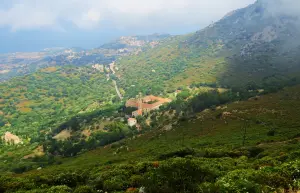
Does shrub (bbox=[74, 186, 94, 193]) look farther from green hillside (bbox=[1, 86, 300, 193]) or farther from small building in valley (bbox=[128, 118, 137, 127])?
small building in valley (bbox=[128, 118, 137, 127])

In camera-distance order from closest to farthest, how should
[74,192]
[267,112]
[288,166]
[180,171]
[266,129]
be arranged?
[180,171] → [288,166] → [74,192] → [266,129] → [267,112]

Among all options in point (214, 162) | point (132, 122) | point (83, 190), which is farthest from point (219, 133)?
point (132, 122)

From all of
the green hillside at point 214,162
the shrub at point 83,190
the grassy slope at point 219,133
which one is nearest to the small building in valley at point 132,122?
the green hillside at point 214,162

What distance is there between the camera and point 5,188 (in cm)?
4053

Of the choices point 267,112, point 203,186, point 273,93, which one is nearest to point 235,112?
point 267,112

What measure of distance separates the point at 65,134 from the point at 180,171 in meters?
178

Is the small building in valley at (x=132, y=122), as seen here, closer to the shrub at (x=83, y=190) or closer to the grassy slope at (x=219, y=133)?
the grassy slope at (x=219, y=133)

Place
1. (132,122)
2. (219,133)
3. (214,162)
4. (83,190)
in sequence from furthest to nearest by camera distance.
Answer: (132,122) < (219,133) < (214,162) < (83,190)

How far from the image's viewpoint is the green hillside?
27125 mm

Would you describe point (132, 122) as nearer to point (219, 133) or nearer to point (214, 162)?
point (219, 133)

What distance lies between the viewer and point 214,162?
45562 mm

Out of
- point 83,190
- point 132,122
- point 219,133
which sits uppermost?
point 83,190

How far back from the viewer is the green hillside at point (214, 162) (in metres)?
27.1

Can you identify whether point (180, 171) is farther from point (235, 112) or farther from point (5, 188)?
point (235, 112)
